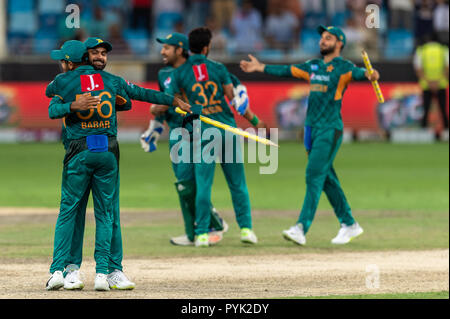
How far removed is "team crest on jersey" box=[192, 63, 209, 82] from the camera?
38.8ft

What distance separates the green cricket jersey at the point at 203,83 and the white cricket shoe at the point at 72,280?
3.52 m

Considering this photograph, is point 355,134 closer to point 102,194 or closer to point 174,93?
point 174,93

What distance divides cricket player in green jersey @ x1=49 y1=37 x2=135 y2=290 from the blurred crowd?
67.3ft

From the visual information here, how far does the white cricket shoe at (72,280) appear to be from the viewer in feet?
28.6

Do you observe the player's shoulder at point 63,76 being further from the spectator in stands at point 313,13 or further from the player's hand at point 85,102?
the spectator in stands at point 313,13

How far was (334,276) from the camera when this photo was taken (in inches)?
394

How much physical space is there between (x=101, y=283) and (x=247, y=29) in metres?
22.5

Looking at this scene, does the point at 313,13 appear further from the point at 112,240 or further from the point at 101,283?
the point at 101,283

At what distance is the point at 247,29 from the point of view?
1203 inches

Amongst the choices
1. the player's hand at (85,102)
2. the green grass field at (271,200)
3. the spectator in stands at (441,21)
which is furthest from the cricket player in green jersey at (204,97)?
the spectator in stands at (441,21)

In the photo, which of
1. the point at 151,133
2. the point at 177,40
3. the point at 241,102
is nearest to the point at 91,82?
the point at 241,102
